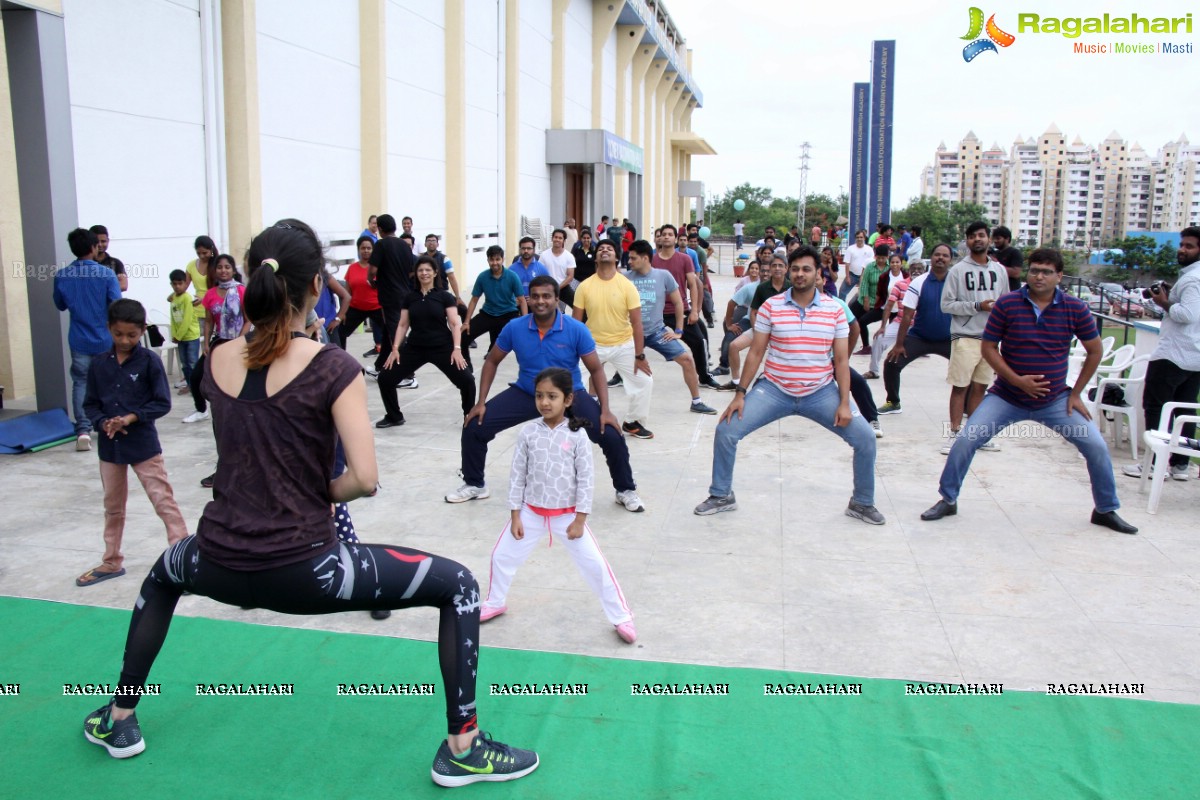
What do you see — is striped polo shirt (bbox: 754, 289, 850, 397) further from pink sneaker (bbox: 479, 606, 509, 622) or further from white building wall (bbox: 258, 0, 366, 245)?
white building wall (bbox: 258, 0, 366, 245)

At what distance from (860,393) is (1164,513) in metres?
2.49

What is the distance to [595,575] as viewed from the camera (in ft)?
15.7

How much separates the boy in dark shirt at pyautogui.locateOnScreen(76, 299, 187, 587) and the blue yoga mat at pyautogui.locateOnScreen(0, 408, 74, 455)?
11.2 feet

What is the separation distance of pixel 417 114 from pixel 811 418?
47.9 feet

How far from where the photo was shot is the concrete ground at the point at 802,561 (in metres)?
4.80

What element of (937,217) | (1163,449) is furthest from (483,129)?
(937,217)

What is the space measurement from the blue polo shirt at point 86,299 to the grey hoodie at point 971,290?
7137 millimetres

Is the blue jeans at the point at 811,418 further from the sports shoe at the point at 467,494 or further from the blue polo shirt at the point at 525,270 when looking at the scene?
the blue polo shirt at the point at 525,270

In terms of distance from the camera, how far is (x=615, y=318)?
9.10 m

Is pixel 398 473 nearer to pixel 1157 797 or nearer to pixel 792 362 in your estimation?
pixel 792 362

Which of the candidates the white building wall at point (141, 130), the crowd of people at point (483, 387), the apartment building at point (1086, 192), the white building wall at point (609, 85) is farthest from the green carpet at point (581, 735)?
the apartment building at point (1086, 192)

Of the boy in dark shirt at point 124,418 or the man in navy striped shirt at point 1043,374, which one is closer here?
the boy in dark shirt at point 124,418

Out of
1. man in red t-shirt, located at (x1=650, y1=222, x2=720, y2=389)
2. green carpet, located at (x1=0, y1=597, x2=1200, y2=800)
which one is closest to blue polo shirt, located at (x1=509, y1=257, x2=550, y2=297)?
man in red t-shirt, located at (x1=650, y1=222, x2=720, y2=389)

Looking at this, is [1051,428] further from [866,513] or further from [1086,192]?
[1086,192]
